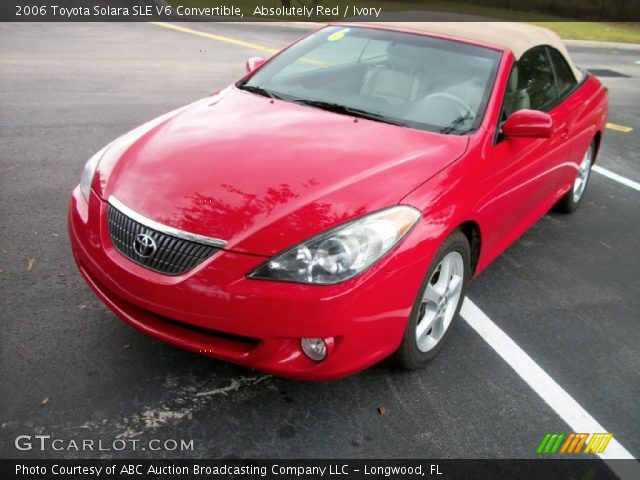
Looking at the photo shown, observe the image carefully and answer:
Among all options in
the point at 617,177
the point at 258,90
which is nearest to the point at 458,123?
the point at 258,90

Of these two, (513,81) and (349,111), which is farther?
(513,81)

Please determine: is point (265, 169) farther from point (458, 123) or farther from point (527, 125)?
point (527, 125)

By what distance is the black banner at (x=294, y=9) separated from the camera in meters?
17.8

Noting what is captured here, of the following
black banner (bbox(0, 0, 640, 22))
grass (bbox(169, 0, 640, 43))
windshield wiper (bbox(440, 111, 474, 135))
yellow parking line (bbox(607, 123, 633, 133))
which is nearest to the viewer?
windshield wiper (bbox(440, 111, 474, 135))

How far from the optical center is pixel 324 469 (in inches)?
106

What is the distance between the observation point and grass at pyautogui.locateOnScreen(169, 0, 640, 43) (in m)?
19.8

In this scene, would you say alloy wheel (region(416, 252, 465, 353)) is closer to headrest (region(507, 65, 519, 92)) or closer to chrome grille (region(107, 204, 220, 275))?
chrome grille (region(107, 204, 220, 275))

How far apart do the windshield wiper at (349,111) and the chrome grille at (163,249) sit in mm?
1425

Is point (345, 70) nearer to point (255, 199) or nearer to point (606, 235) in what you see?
point (255, 199)

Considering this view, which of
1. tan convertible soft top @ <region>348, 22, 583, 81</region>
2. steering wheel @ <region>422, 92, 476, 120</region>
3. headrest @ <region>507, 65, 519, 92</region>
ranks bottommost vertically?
steering wheel @ <region>422, 92, 476, 120</region>

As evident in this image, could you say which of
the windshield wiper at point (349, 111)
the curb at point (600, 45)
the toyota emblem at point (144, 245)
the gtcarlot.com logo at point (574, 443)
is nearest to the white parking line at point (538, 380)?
the gtcarlot.com logo at point (574, 443)

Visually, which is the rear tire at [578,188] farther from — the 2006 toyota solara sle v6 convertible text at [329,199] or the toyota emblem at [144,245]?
the toyota emblem at [144,245]

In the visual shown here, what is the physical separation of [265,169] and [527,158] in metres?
1.73

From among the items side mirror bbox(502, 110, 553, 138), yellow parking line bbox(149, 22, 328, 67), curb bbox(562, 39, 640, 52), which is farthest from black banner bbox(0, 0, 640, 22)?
side mirror bbox(502, 110, 553, 138)
